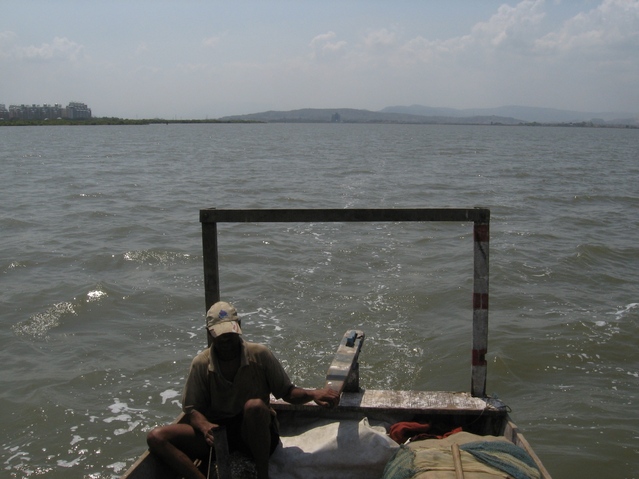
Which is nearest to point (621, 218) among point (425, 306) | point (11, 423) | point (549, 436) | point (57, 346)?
point (425, 306)

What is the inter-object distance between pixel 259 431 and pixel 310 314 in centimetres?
671

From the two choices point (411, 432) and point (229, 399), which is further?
point (411, 432)

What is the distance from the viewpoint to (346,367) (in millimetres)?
4805

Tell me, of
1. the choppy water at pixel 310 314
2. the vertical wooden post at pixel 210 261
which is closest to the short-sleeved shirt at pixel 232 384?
the vertical wooden post at pixel 210 261

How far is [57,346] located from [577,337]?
749cm

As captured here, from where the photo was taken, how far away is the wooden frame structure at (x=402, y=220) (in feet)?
15.8

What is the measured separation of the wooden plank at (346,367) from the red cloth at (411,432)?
1.60ft

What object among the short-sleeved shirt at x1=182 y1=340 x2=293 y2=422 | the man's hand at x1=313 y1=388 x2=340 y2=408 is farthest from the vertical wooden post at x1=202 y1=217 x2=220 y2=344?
the man's hand at x1=313 y1=388 x2=340 y2=408

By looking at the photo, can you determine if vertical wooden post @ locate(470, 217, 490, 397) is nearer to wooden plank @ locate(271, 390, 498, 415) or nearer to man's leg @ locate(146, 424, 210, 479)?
wooden plank @ locate(271, 390, 498, 415)

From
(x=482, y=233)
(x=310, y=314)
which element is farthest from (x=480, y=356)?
(x=310, y=314)

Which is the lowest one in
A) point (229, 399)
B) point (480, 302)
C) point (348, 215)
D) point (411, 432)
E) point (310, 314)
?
point (310, 314)

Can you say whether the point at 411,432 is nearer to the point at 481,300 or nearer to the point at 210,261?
the point at 481,300

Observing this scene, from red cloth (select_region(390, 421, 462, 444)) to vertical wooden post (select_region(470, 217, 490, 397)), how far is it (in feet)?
1.48

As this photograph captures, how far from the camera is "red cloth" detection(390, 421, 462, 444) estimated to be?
15.6 ft
